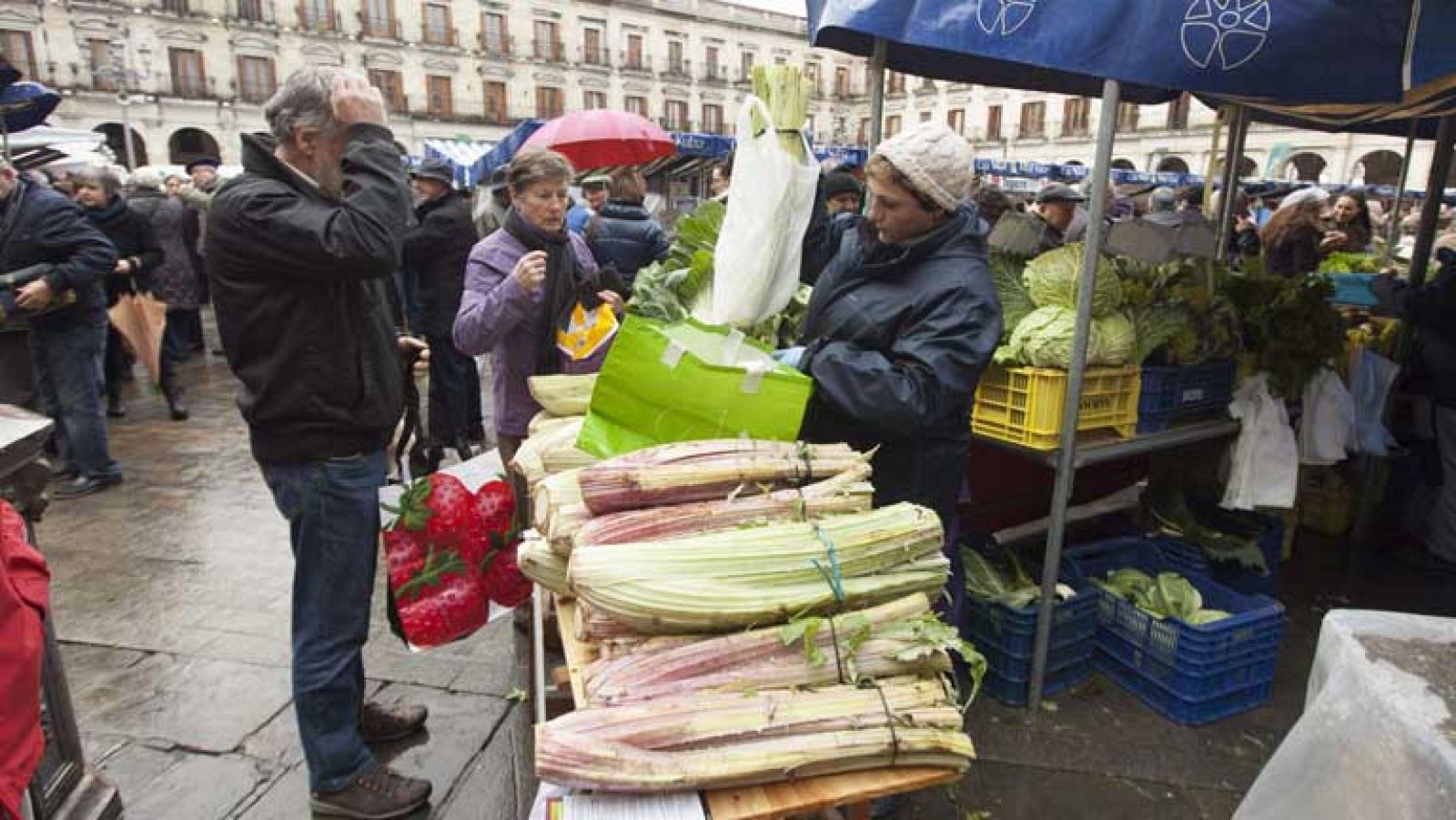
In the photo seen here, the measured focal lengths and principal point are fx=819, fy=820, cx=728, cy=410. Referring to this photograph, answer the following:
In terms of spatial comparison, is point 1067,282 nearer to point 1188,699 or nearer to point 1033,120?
point 1188,699

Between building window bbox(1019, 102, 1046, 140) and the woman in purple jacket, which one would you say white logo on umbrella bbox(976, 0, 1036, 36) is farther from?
building window bbox(1019, 102, 1046, 140)

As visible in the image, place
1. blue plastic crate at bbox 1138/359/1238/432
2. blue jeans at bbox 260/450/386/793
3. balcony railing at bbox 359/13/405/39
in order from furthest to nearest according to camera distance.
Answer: balcony railing at bbox 359/13/405/39 < blue plastic crate at bbox 1138/359/1238/432 < blue jeans at bbox 260/450/386/793

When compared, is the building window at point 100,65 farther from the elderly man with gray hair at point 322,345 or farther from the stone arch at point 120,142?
the elderly man with gray hair at point 322,345

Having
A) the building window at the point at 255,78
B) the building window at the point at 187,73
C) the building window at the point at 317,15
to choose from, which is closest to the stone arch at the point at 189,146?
the building window at the point at 187,73

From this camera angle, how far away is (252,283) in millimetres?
2277

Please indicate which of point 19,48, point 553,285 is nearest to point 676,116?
point 19,48

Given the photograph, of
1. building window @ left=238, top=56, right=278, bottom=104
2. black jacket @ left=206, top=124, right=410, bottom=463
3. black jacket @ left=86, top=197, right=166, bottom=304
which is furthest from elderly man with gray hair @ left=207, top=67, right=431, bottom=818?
building window @ left=238, top=56, right=278, bottom=104

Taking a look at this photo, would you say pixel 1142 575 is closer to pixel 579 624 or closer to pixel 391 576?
pixel 579 624

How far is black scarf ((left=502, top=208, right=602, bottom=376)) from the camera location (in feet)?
10.8

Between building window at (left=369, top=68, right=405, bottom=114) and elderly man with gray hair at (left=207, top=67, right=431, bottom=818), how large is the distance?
4405cm

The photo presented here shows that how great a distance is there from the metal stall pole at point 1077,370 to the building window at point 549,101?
4789 centimetres

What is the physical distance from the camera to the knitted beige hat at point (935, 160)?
2.31m

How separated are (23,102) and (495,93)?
40958mm

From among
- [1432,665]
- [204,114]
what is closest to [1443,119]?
[1432,665]
